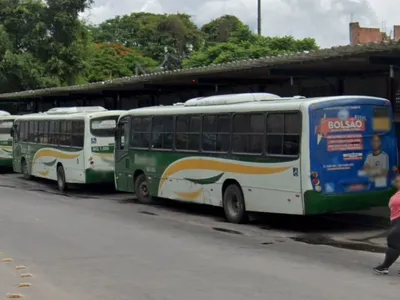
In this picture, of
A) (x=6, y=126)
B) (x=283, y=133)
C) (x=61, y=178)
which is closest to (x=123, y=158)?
(x=61, y=178)

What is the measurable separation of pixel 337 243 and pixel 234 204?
3.52 meters

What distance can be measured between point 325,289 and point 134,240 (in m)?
5.20

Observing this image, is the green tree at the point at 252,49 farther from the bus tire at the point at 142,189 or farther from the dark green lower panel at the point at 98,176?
the bus tire at the point at 142,189

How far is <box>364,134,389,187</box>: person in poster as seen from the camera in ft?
44.6

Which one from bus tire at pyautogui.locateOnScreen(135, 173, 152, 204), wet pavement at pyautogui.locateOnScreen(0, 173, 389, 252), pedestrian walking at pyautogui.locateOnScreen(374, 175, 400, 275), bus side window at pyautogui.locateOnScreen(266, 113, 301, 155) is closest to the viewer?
pedestrian walking at pyautogui.locateOnScreen(374, 175, 400, 275)

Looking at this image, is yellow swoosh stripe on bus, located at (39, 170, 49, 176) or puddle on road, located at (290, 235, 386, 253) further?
yellow swoosh stripe on bus, located at (39, 170, 49, 176)

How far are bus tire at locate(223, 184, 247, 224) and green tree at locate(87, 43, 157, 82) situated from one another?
160 feet

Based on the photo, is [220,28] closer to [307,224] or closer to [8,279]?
[307,224]

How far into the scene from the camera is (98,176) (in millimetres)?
22344

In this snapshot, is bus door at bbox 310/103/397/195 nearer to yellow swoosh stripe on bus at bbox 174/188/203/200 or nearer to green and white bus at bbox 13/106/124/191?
yellow swoosh stripe on bus at bbox 174/188/203/200

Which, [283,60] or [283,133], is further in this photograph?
[283,60]

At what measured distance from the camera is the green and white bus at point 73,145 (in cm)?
2220

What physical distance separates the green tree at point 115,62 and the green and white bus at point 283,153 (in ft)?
155

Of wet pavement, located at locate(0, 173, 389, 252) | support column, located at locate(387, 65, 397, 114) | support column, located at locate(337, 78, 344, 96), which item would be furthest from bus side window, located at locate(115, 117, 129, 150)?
support column, located at locate(387, 65, 397, 114)
